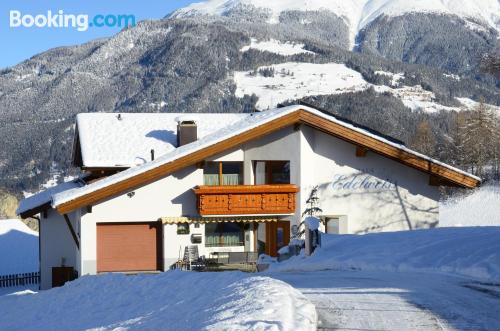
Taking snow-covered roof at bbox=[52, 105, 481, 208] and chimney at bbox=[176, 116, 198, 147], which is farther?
chimney at bbox=[176, 116, 198, 147]

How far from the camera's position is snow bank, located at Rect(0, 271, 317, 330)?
10672mm

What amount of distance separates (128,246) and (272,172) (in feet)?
20.1

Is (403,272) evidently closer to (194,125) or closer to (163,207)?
(163,207)

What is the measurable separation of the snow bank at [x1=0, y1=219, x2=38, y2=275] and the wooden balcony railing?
1877cm

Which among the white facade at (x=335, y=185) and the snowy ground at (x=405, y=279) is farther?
the white facade at (x=335, y=185)

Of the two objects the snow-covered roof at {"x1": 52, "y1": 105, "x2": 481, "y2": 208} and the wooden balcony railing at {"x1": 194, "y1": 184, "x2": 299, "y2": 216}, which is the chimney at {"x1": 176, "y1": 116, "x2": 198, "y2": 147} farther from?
the wooden balcony railing at {"x1": 194, "y1": 184, "x2": 299, "y2": 216}

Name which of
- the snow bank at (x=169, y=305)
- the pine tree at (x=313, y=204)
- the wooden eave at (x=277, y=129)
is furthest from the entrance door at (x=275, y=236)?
the snow bank at (x=169, y=305)

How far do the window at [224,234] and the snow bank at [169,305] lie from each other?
26.8ft

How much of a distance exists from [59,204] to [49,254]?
22.6 ft

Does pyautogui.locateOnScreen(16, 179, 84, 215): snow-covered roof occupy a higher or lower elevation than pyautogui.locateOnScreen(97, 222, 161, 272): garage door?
higher

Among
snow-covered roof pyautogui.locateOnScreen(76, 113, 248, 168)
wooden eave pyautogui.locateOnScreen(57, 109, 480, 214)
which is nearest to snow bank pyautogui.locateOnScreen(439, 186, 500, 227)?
wooden eave pyautogui.locateOnScreen(57, 109, 480, 214)

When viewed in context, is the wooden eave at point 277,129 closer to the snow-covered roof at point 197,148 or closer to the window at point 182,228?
the snow-covered roof at point 197,148

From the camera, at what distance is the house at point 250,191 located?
27734 millimetres

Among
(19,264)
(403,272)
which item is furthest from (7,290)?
(403,272)
